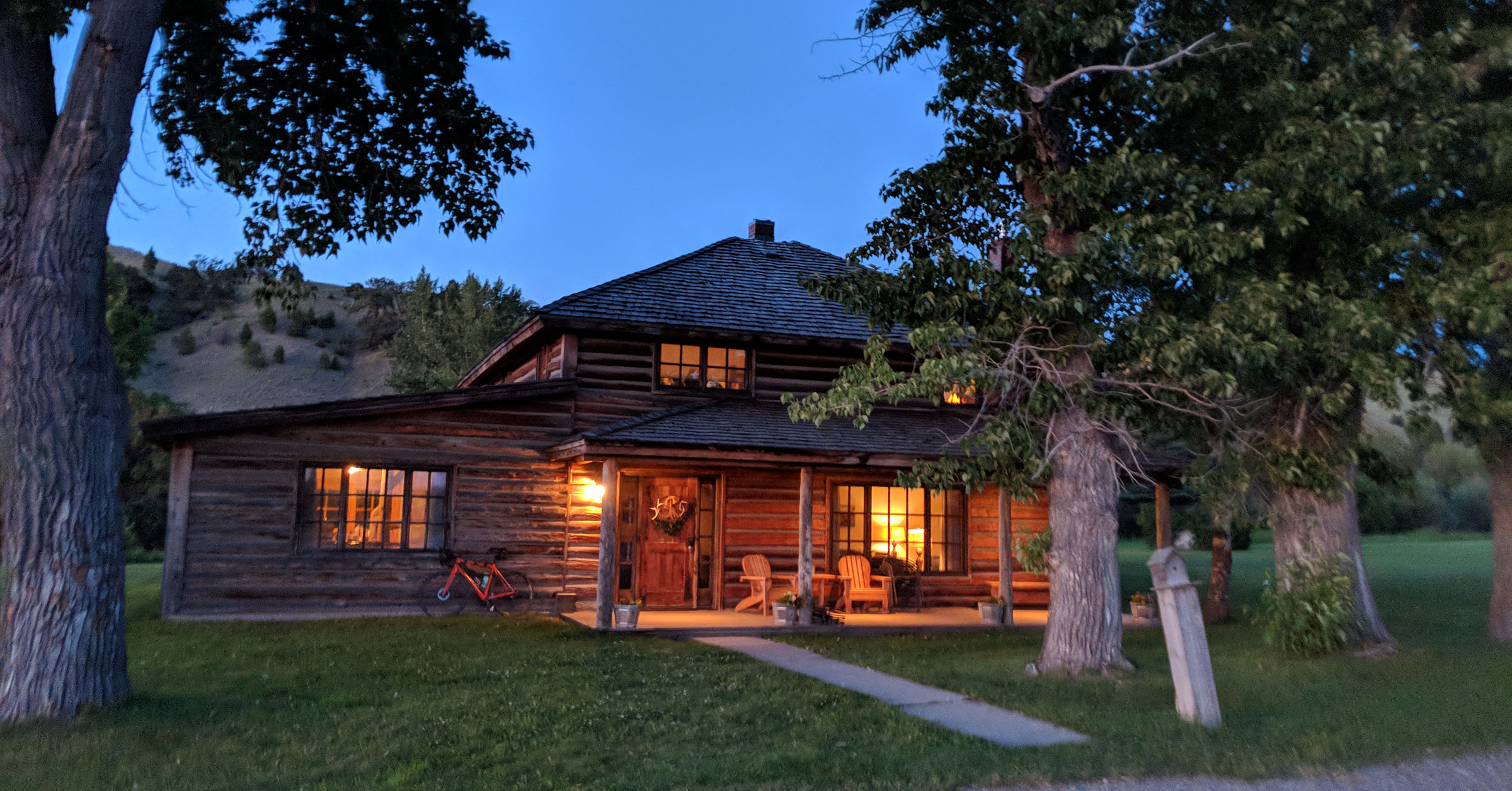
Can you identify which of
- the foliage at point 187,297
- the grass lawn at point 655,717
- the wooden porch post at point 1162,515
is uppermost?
the foliage at point 187,297

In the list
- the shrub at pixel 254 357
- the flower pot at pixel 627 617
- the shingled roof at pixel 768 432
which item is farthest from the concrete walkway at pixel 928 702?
the shrub at pixel 254 357

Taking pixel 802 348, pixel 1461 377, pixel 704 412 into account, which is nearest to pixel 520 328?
pixel 704 412

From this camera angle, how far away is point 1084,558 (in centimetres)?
927

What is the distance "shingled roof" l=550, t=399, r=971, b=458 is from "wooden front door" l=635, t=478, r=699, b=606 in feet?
4.59

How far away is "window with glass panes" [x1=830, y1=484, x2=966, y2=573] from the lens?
15.9 meters

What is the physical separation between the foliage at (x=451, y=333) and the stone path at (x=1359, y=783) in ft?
98.7

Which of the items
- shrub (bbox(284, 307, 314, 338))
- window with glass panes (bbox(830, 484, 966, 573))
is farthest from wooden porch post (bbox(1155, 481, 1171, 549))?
shrub (bbox(284, 307, 314, 338))

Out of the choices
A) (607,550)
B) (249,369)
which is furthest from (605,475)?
(249,369)

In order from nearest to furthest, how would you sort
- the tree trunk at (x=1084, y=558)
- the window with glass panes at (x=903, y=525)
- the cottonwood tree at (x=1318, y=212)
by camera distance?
the cottonwood tree at (x=1318, y=212) < the tree trunk at (x=1084, y=558) < the window with glass panes at (x=903, y=525)

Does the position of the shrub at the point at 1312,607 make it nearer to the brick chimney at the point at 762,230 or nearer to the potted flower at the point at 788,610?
the potted flower at the point at 788,610

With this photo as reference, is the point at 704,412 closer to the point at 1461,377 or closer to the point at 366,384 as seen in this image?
the point at 1461,377

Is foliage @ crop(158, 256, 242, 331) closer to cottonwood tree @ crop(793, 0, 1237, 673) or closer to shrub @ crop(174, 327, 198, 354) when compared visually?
shrub @ crop(174, 327, 198, 354)

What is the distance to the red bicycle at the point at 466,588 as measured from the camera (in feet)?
45.2

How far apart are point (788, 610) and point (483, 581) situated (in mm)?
4450
